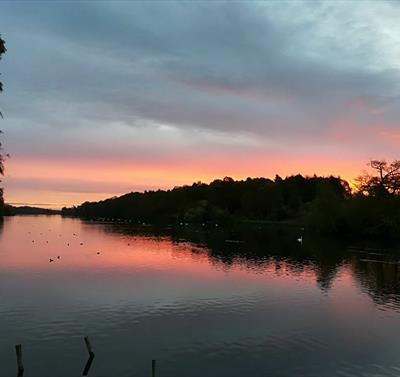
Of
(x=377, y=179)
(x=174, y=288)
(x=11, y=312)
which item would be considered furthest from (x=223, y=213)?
(x=11, y=312)

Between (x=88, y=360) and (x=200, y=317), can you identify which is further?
(x=200, y=317)

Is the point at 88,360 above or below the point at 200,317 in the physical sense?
above

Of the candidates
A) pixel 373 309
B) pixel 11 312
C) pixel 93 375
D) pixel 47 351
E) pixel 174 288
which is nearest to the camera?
pixel 93 375

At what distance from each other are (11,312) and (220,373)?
57.5 ft

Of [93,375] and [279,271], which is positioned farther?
[279,271]

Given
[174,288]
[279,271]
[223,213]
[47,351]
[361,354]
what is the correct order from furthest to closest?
[223,213], [279,271], [174,288], [361,354], [47,351]

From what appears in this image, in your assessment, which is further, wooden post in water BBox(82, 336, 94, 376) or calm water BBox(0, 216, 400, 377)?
calm water BBox(0, 216, 400, 377)

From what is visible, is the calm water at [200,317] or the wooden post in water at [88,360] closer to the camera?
the wooden post in water at [88,360]

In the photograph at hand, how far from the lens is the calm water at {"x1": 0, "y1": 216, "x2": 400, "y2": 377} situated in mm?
23031

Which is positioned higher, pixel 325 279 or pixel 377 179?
pixel 377 179

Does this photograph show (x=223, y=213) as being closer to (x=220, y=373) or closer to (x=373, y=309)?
(x=373, y=309)

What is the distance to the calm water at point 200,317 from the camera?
2303 centimetres

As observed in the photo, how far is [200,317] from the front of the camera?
32.6 metres

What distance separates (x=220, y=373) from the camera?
21.7 metres
